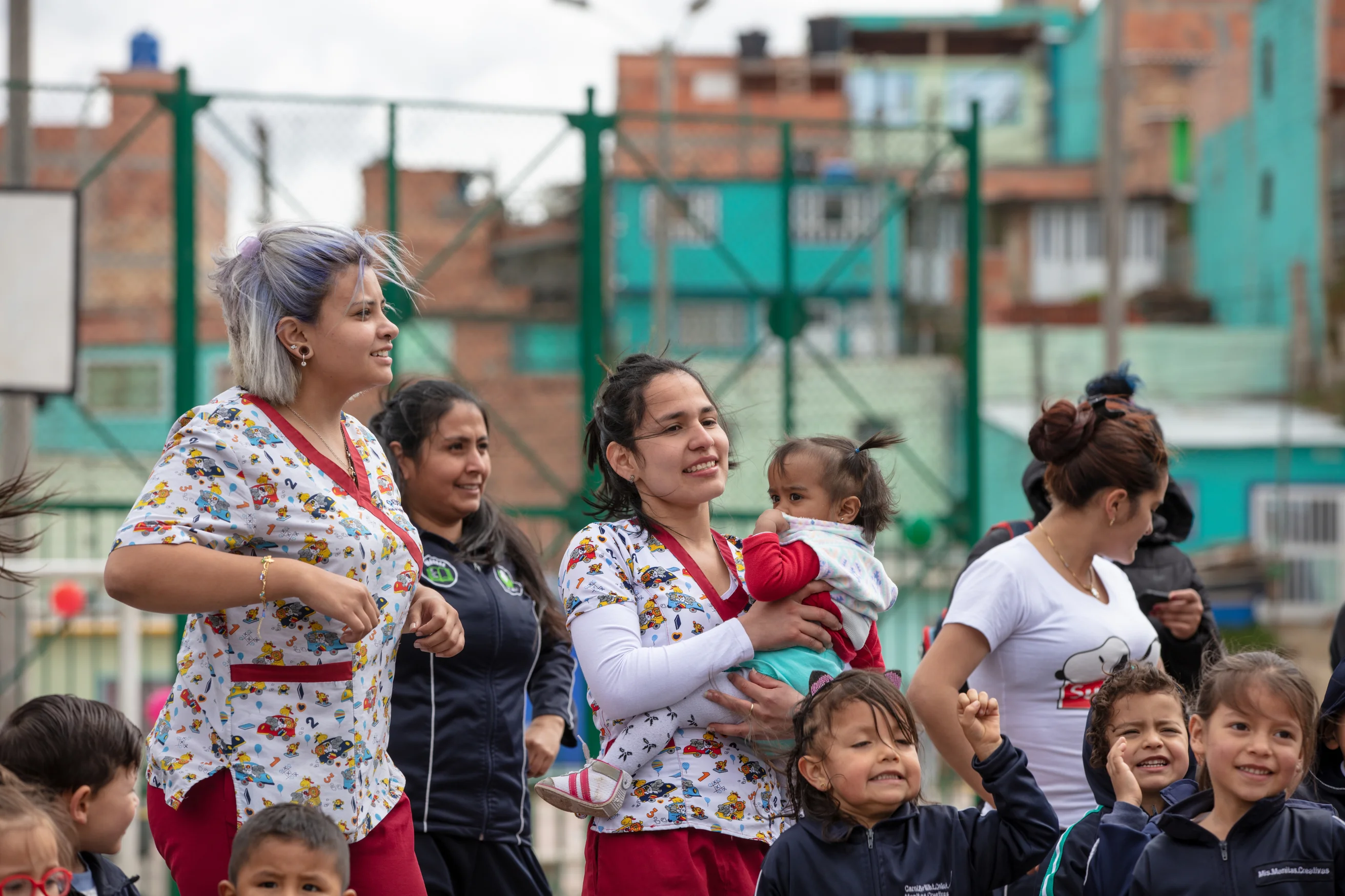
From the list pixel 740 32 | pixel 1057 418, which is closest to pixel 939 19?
pixel 740 32

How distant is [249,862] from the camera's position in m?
2.50

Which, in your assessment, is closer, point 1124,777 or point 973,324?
point 1124,777

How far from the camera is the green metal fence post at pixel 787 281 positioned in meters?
8.33

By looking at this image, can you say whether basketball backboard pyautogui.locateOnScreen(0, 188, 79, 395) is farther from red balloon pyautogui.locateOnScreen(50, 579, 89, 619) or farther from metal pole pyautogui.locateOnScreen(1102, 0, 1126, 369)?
metal pole pyautogui.locateOnScreen(1102, 0, 1126, 369)

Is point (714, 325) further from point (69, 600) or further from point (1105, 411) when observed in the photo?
point (1105, 411)

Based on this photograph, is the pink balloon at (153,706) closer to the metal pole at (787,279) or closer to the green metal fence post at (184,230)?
the green metal fence post at (184,230)

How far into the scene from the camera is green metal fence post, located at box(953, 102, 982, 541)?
8.25 m

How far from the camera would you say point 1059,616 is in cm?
320

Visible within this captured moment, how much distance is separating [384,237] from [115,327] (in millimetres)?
10786

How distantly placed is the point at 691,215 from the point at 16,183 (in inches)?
141

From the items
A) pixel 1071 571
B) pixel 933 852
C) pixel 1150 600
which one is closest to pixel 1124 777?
pixel 933 852

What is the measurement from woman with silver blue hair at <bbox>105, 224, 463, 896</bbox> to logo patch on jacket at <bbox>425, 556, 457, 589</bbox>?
24.9 inches

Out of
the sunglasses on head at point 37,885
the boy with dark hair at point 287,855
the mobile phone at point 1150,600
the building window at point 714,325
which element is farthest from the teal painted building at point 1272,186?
the sunglasses on head at point 37,885

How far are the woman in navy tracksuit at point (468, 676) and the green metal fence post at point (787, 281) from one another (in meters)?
4.70
